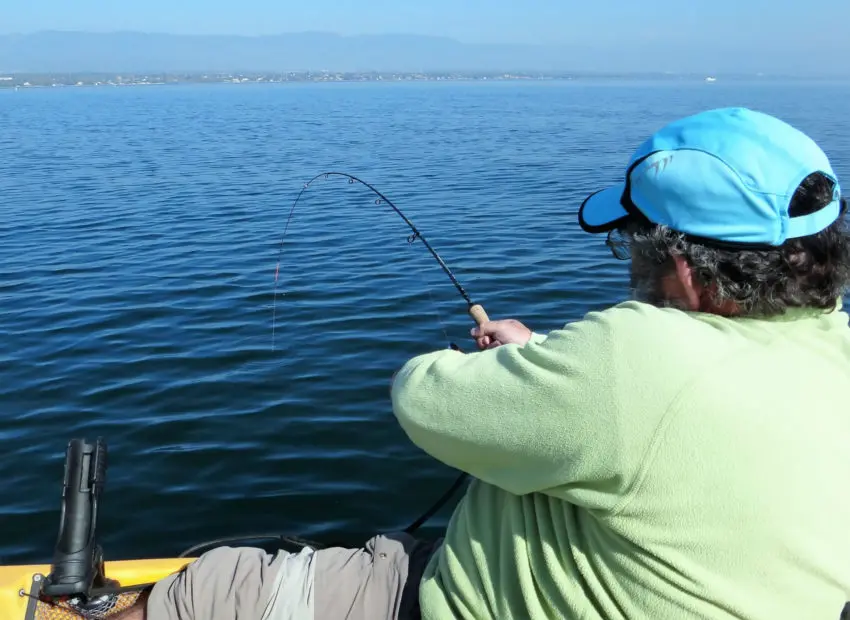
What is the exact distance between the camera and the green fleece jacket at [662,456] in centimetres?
161

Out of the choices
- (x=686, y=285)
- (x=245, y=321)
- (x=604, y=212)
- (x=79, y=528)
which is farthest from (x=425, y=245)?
(x=686, y=285)

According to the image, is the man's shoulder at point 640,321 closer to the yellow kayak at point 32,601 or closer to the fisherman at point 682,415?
the fisherman at point 682,415

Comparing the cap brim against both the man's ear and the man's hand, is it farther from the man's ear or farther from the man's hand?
the man's hand

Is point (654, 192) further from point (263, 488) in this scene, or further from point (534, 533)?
point (263, 488)


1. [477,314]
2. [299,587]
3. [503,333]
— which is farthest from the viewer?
[477,314]

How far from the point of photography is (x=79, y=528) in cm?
300

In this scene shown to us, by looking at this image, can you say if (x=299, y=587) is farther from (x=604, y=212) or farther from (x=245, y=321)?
(x=245, y=321)

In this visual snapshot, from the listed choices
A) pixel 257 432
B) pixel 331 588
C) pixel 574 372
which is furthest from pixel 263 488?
pixel 574 372

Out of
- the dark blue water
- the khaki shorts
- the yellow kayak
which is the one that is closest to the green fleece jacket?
the khaki shorts

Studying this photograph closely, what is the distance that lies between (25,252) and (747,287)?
39.4 ft

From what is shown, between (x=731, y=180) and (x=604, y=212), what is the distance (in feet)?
1.11

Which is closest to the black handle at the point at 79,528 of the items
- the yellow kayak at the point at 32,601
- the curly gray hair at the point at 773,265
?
the yellow kayak at the point at 32,601

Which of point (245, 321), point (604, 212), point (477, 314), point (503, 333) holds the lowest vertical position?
point (245, 321)

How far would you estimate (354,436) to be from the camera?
6082 millimetres
